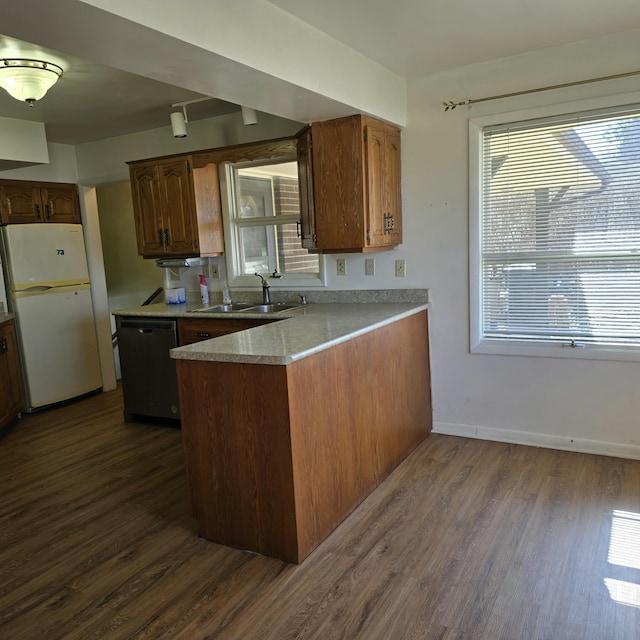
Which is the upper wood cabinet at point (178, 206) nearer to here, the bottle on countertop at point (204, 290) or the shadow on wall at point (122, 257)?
the bottle on countertop at point (204, 290)

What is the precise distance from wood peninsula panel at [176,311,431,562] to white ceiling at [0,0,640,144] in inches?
61.1

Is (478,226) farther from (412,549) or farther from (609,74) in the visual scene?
(412,549)

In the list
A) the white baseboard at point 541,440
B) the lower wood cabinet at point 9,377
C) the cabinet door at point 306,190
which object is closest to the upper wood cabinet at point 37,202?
the lower wood cabinet at point 9,377

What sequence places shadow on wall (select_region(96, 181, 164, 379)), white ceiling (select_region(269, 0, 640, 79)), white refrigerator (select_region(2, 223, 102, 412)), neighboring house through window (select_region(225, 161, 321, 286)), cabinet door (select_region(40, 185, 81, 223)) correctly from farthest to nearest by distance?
shadow on wall (select_region(96, 181, 164, 379)) → cabinet door (select_region(40, 185, 81, 223)) → white refrigerator (select_region(2, 223, 102, 412)) → neighboring house through window (select_region(225, 161, 321, 286)) → white ceiling (select_region(269, 0, 640, 79))

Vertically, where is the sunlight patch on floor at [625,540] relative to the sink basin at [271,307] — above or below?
below

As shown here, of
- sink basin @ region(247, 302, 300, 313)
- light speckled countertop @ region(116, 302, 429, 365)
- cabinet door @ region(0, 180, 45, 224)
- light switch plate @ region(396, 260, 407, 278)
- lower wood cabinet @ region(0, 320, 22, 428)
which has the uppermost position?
cabinet door @ region(0, 180, 45, 224)

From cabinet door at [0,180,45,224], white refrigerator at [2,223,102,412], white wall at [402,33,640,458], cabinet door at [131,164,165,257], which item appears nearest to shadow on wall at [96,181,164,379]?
white refrigerator at [2,223,102,412]

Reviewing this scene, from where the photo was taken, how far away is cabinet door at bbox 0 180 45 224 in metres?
4.46

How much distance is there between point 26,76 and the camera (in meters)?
2.78

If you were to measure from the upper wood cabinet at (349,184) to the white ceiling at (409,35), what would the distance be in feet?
1.43

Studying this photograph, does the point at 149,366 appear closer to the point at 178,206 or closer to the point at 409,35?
the point at 178,206

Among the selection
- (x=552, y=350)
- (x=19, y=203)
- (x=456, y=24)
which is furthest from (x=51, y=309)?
(x=552, y=350)

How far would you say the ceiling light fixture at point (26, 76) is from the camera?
2746mm

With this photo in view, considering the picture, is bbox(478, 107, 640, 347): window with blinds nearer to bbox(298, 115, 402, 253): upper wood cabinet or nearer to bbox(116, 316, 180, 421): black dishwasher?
bbox(298, 115, 402, 253): upper wood cabinet
